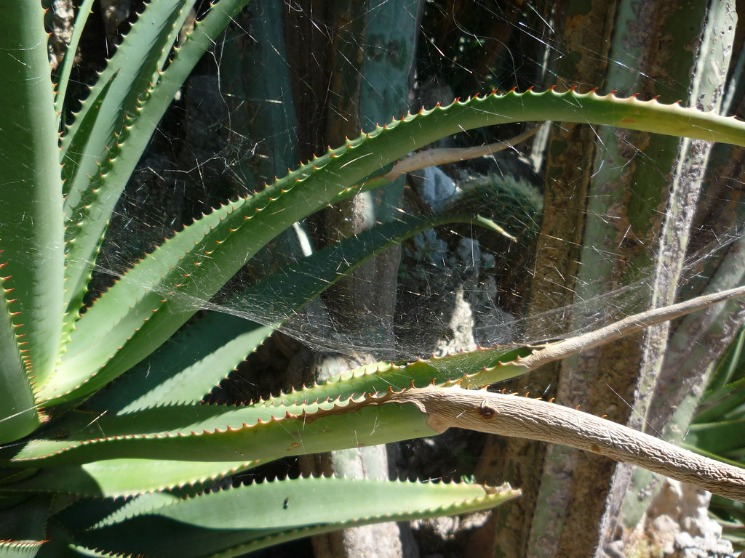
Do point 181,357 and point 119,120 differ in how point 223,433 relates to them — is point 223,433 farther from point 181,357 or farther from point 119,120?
point 119,120

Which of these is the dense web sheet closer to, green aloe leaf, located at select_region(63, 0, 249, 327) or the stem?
green aloe leaf, located at select_region(63, 0, 249, 327)

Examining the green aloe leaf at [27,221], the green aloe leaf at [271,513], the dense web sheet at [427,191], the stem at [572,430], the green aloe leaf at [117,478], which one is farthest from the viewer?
the dense web sheet at [427,191]

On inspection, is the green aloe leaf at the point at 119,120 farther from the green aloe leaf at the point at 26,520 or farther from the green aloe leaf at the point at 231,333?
the green aloe leaf at the point at 26,520

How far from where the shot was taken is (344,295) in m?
1.50

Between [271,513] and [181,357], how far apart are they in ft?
1.00

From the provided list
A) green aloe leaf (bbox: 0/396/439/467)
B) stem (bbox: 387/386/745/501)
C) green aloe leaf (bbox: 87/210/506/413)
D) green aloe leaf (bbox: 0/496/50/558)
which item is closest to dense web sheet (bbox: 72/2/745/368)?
green aloe leaf (bbox: 87/210/506/413)

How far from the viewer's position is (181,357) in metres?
1.17

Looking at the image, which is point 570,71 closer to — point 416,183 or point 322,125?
point 322,125

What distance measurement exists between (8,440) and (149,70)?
619 mm

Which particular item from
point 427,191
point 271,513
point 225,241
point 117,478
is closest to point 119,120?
point 225,241

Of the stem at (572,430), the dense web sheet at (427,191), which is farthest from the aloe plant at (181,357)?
the dense web sheet at (427,191)

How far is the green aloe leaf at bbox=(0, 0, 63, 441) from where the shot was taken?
27.6 inches

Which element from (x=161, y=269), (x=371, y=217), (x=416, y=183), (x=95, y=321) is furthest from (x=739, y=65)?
(x=95, y=321)

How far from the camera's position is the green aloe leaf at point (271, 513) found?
1063 mm
